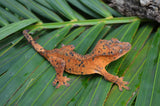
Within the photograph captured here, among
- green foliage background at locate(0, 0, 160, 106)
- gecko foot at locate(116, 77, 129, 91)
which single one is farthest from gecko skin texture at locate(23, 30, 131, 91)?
gecko foot at locate(116, 77, 129, 91)

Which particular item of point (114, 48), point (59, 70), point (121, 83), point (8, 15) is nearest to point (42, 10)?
point (8, 15)

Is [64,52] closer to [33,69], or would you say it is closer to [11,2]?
[33,69]

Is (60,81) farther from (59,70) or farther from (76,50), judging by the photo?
(76,50)

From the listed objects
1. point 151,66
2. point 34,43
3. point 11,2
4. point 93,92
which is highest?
point 11,2

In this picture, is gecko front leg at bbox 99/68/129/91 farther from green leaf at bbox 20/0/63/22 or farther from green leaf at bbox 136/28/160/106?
green leaf at bbox 20/0/63/22

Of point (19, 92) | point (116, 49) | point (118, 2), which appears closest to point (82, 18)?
point (118, 2)

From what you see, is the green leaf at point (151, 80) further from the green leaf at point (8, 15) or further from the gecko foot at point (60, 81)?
the green leaf at point (8, 15)
